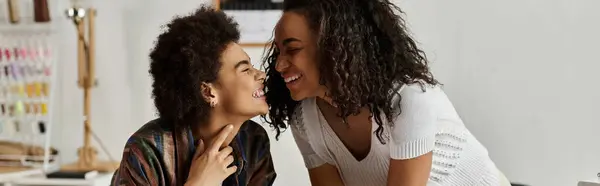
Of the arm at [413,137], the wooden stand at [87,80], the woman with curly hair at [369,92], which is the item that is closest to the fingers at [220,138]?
the woman with curly hair at [369,92]

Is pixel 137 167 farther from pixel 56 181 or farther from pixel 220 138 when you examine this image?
pixel 56 181

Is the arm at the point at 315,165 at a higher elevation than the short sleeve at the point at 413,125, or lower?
lower

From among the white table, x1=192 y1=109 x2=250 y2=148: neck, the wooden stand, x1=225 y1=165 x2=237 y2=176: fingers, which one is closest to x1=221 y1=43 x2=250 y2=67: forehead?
x1=192 y1=109 x2=250 y2=148: neck

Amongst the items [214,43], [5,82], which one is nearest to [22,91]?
[5,82]

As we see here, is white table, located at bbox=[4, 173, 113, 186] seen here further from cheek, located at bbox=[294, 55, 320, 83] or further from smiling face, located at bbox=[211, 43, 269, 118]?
cheek, located at bbox=[294, 55, 320, 83]

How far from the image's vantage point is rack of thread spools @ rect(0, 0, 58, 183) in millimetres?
2178

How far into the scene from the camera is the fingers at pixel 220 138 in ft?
4.38

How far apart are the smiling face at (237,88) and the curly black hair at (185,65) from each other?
2 cm

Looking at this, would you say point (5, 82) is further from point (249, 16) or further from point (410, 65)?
point (410, 65)

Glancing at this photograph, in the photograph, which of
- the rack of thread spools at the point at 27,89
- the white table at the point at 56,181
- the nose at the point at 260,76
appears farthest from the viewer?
the rack of thread spools at the point at 27,89

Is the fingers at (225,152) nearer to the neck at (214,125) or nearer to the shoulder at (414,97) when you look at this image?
the neck at (214,125)

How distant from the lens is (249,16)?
2.25m

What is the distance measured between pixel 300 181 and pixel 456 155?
1.01 meters

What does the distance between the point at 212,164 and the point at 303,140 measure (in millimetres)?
230
